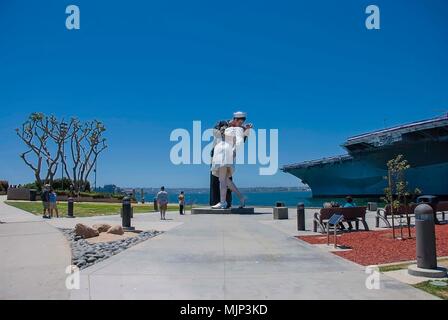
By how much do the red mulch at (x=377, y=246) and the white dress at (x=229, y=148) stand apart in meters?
13.5

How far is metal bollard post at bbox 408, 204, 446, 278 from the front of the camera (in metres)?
7.09

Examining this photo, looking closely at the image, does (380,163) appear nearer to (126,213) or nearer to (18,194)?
(18,194)

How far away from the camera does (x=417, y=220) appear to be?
7582 millimetres

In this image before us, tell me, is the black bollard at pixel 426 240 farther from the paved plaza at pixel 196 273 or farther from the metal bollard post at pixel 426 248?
the paved plaza at pixel 196 273

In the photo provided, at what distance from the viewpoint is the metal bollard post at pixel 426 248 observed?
709 centimetres

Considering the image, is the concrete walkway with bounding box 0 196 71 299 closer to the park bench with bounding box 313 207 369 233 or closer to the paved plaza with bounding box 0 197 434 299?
the paved plaza with bounding box 0 197 434 299

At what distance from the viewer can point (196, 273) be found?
751 centimetres

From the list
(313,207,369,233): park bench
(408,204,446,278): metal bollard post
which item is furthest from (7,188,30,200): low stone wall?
(408,204,446,278): metal bollard post

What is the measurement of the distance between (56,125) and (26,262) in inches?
2381

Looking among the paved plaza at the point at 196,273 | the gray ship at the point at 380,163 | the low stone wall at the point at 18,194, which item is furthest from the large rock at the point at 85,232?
the low stone wall at the point at 18,194

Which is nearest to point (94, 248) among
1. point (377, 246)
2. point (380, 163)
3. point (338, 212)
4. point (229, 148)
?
point (377, 246)

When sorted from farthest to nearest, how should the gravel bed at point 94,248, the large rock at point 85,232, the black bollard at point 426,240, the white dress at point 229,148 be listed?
1. the white dress at point 229,148
2. the large rock at point 85,232
3. the gravel bed at point 94,248
4. the black bollard at point 426,240

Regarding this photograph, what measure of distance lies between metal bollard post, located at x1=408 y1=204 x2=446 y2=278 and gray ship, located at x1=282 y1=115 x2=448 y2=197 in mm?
39922

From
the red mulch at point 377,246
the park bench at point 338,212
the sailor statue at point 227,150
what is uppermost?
the sailor statue at point 227,150
